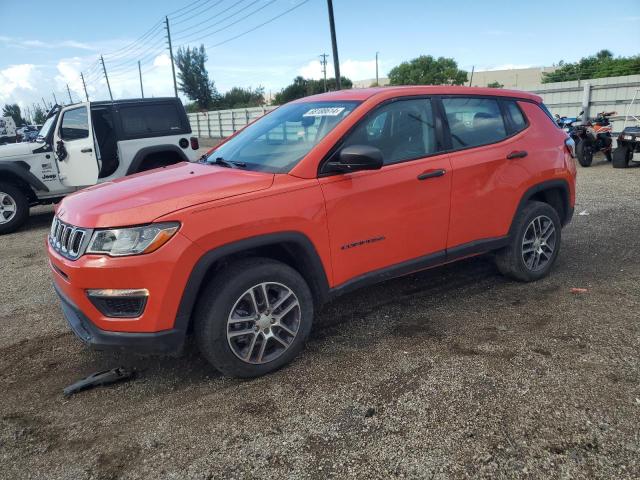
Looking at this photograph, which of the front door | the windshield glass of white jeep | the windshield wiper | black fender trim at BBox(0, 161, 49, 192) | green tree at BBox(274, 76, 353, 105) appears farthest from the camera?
green tree at BBox(274, 76, 353, 105)

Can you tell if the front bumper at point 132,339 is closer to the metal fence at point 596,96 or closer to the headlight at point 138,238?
the headlight at point 138,238

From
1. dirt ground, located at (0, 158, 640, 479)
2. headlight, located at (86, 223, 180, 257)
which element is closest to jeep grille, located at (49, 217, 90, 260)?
headlight, located at (86, 223, 180, 257)

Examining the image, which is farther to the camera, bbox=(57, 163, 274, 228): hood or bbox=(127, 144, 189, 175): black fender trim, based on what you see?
bbox=(127, 144, 189, 175): black fender trim

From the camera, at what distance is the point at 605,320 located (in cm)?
366

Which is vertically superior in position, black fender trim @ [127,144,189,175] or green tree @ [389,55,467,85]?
green tree @ [389,55,467,85]

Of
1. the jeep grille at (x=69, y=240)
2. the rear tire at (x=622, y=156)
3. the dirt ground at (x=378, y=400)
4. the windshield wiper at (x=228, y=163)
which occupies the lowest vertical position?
the dirt ground at (x=378, y=400)

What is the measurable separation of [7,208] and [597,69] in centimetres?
4658

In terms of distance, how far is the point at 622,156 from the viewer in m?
Answer: 11.2

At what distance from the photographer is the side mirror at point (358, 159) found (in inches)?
118

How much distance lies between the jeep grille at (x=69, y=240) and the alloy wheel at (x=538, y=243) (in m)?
3.50

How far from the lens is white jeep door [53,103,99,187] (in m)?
8.08

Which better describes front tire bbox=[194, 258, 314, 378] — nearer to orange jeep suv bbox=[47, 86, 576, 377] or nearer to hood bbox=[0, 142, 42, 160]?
orange jeep suv bbox=[47, 86, 576, 377]

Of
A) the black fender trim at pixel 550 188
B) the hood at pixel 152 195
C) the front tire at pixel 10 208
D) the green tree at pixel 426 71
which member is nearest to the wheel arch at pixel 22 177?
the front tire at pixel 10 208

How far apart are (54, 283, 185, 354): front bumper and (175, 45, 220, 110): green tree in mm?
67633
